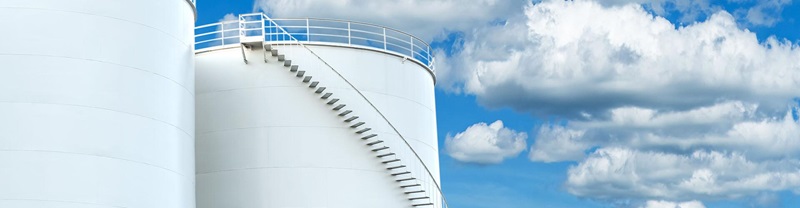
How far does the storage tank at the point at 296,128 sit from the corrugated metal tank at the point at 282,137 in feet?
0.09

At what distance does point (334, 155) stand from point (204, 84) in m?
4.08

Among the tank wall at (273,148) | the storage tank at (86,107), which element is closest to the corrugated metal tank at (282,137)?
the tank wall at (273,148)

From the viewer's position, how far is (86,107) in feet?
73.9

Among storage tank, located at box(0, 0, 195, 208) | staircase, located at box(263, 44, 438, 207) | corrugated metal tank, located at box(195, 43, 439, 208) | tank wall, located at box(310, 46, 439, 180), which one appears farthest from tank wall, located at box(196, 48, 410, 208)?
storage tank, located at box(0, 0, 195, 208)

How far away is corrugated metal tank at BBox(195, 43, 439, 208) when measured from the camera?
2927 cm

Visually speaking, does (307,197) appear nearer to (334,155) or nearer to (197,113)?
(334,155)

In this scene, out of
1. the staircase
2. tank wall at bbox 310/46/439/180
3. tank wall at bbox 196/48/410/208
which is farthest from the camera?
tank wall at bbox 310/46/439/180

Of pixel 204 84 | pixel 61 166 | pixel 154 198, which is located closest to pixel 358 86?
pixel 204 84

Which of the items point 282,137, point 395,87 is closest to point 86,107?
point 282,137

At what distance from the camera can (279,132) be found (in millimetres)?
29500

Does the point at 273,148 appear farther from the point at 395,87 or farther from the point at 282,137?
the point at 395,87

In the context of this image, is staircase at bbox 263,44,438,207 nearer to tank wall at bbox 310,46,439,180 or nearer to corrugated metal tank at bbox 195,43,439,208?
corrugated metal tank at bbox 195,43,439,208

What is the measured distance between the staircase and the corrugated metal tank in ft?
0.32

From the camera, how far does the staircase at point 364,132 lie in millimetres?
29828
